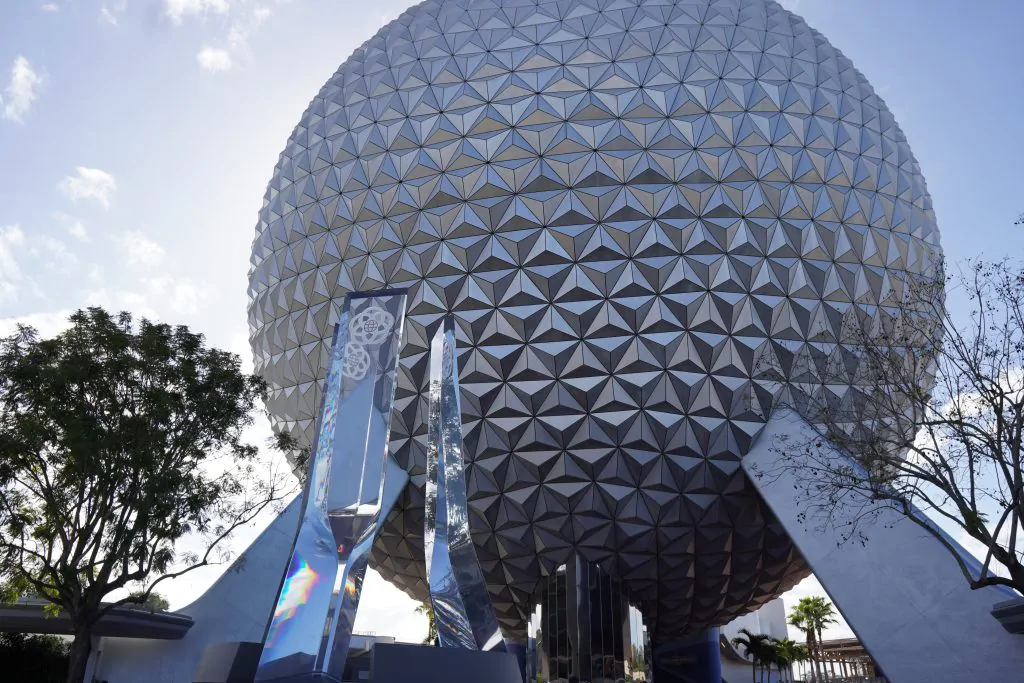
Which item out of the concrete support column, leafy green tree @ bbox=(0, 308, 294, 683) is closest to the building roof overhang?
leafy green tree @ bbox=(0, 308, 294, 683)

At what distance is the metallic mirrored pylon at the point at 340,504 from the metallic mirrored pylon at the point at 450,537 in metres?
1.60

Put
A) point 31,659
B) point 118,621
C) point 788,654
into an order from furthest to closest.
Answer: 1. point 788,654
2. point 31,659
3. point 118,621

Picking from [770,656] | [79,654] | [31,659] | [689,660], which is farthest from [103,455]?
[770,656]

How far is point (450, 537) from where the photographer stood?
1068 centimetres

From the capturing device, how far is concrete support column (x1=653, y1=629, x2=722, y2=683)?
2233 centimetres

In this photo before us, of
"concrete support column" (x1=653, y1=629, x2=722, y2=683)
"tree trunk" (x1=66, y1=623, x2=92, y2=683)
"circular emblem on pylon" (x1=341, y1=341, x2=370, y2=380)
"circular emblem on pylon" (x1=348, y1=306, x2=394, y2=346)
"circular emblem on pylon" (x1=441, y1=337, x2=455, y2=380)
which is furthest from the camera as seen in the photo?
"concrete support column" (x1=653, y1=629, x2=722, y2=683)

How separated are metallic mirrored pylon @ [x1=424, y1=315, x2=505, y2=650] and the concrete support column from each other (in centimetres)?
1323

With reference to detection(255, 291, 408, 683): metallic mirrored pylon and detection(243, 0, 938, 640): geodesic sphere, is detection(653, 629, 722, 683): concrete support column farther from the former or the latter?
detection(255, 291, 408, 683): metallic mirrored pylon

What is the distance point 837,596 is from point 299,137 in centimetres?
1880

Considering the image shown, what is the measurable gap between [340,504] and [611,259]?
10.1m

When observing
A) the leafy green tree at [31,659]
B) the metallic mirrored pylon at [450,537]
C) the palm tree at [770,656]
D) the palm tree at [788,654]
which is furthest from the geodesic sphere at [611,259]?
the palm tree at [788,654]

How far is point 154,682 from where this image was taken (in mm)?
16031

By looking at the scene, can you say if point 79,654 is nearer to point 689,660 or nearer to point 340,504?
point 340,504

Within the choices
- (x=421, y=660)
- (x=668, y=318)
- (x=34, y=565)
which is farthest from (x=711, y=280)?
(x=34, y=565)
